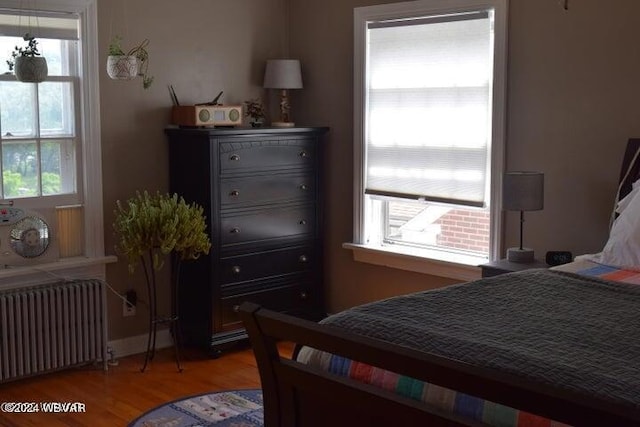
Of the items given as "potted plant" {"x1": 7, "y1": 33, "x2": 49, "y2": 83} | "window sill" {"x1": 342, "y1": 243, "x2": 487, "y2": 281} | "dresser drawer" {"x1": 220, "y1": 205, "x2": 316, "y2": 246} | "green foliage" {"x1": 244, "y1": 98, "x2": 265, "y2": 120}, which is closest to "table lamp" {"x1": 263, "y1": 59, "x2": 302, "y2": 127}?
"green foliage" {"x1": 244, "y1": 98, "x2": 265, "y2": 120}

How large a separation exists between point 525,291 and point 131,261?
7.71ft

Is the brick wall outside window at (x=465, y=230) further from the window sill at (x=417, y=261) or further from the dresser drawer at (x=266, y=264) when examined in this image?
the dresser drawer at (x=266, y=264)

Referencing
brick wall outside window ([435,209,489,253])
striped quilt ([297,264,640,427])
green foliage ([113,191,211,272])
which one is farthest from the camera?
brick wall outside window ([435,209,489,253])

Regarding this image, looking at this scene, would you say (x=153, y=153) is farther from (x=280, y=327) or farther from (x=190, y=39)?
(x=280, y=327)

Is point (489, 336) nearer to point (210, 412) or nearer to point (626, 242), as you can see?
point (626, 242)

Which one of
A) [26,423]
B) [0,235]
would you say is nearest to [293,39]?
[0,235]

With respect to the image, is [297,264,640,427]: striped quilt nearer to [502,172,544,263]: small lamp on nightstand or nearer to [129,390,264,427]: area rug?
[502,172,544,263]: small lamp on nightstand

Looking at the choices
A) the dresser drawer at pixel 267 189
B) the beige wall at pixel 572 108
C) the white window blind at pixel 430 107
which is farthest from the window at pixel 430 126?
the dresser drawer at pixel 267 189

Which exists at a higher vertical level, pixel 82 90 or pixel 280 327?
pixel 82 90

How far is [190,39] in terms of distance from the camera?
513 centimetres

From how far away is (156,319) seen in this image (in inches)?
193

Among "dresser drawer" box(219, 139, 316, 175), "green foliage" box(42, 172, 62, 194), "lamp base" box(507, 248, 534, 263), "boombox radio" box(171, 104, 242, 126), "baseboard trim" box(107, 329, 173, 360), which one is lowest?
"baseboard trim" box(107, 329, 173, 360)

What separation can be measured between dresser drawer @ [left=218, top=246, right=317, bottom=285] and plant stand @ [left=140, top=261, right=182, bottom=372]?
30cm

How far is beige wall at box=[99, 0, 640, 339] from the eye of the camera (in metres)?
4.11
